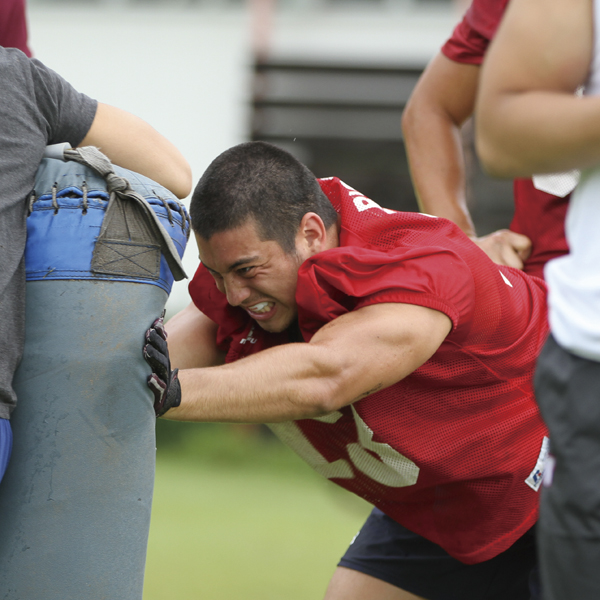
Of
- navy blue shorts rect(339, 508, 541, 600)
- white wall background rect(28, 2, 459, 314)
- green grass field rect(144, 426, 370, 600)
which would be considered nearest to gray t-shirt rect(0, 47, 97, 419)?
navy blue shorts rect(339, 508, 541, 600)

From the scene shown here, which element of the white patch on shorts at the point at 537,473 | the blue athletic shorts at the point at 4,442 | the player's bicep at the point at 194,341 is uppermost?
the blue athletic shorts at the point at 4,442

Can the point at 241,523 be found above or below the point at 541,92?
below

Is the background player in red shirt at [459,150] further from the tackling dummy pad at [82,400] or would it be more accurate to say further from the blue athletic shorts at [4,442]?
the blue athletic shorts at [4,442]

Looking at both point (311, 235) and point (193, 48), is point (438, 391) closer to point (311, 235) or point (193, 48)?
point (311, 235)

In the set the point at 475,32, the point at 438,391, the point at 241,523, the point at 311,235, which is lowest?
the point at 241,523

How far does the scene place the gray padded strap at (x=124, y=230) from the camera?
4.65 ft

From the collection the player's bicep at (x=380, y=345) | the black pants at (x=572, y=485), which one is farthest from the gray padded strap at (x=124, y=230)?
the black pants at (x=572, y=485)

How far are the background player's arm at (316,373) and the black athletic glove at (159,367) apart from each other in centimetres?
8

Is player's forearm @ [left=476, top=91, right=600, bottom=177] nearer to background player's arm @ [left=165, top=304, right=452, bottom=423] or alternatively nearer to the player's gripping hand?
background player's arm @ [left=165, top=304, right=452, bottom=423]

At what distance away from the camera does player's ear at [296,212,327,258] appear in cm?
206

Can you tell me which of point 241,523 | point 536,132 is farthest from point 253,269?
Answer: point 241,523

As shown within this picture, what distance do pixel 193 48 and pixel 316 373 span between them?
7.04 meters

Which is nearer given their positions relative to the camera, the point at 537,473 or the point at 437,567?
the point at 537,473

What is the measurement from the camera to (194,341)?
226 cm
